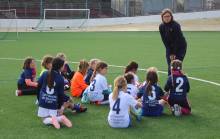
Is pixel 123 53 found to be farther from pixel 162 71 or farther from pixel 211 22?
pixel 211 22

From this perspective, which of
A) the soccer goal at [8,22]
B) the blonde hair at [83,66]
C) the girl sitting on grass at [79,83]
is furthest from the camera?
the soccer goal at [8,22]

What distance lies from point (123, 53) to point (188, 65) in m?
6.12

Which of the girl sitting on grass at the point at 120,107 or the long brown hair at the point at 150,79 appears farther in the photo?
the long brown hair at the point at 150,79

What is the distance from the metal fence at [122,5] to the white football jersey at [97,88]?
146 feet

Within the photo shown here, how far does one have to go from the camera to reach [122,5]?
57.3m

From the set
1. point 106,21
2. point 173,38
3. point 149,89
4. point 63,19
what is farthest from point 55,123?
point 106,21

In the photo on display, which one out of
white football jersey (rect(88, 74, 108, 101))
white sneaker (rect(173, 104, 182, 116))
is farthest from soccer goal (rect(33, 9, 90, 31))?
white sneaker (rect(173, 104, 182, 116))

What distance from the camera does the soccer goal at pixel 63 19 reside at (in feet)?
164

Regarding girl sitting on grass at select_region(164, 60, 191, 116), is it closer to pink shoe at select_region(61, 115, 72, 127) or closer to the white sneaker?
the white sneaker

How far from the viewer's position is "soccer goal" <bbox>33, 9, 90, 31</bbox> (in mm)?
49969

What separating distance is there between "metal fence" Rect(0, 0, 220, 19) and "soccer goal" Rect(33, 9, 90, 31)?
2.06 meters

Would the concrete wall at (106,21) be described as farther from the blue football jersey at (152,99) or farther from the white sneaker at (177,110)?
the white sneaker at (177,110)

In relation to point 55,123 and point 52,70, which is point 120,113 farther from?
point 52,70

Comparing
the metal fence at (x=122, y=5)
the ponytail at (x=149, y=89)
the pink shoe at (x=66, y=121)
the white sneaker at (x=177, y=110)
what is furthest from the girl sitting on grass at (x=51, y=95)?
the metal fence at (x=122, y=5)
